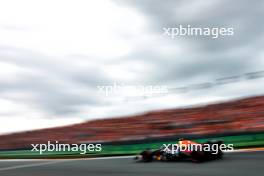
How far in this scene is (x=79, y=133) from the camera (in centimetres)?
1262

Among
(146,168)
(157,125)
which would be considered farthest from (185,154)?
(157,125)

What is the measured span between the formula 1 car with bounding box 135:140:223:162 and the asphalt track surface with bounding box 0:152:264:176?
0.63 ft

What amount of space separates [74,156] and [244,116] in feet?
18.6

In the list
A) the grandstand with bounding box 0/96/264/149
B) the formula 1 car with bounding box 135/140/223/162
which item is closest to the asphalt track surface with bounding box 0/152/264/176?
the formula 1 car with bounding box 135/140/223/162

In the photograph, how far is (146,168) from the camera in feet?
28.3

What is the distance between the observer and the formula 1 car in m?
8.56

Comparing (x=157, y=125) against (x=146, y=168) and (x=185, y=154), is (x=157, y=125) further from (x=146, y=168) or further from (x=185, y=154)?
(x=146, y=168)

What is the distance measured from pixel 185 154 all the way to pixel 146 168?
0.98m

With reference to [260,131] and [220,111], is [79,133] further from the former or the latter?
[260,131]

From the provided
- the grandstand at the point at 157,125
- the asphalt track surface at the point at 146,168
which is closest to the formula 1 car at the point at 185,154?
the asphalt track surface at the point at 146,168

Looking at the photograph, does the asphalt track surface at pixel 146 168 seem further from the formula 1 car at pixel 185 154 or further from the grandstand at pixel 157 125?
the grandstand at pixel 157 125

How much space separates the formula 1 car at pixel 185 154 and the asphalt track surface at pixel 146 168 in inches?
7.6

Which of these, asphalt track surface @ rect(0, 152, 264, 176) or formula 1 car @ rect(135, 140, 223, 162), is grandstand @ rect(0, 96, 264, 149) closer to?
asphalt track surface @ rect(0, 152, 264, 176)

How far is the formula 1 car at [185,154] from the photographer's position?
8.56 meters
